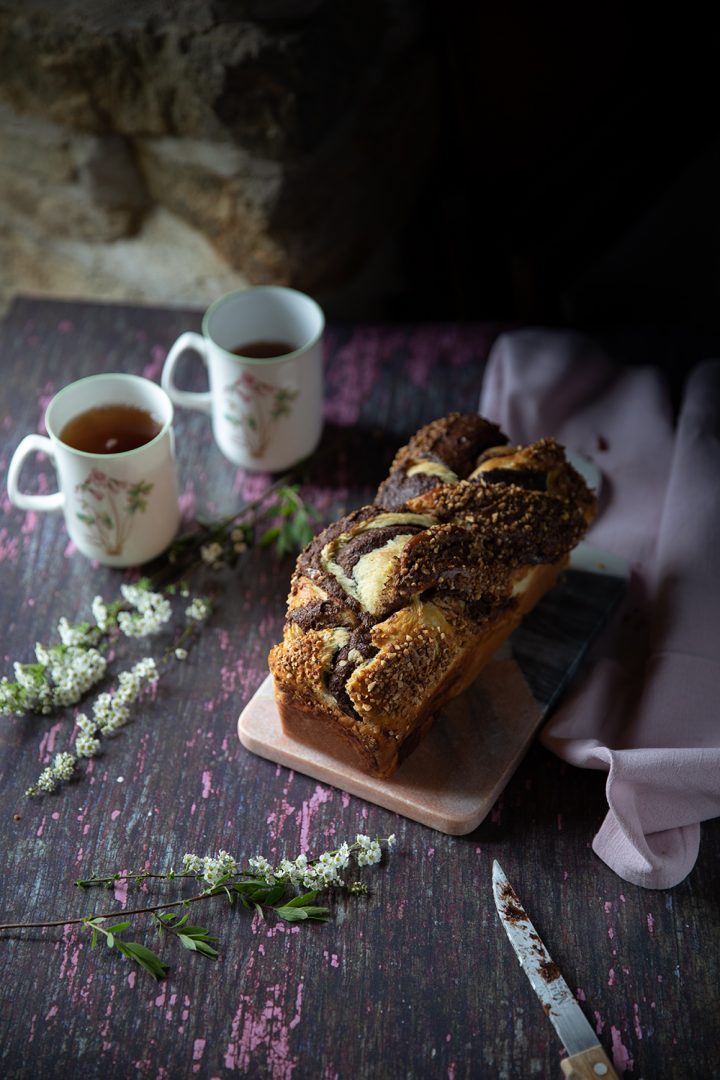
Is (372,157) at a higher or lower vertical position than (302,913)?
higher

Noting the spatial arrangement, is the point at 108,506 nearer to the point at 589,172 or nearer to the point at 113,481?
the point at 113,481

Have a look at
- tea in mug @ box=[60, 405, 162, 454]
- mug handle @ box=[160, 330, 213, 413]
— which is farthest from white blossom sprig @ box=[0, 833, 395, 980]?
mug handle @ box=[160, 330, 213, 413]

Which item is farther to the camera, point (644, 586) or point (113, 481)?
point (644, 586)

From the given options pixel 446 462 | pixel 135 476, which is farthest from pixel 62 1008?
pixel 446 462

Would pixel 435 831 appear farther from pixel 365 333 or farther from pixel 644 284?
pixel 644 284

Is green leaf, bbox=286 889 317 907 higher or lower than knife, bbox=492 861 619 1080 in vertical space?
lower

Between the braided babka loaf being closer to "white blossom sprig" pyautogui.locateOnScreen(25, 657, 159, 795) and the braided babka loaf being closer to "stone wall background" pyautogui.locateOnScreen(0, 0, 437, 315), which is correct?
"white blossom sprig" pyautogui.locateOnScreen(25, 657, 159, 795)

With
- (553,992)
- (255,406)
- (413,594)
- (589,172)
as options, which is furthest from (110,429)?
(589,172)
